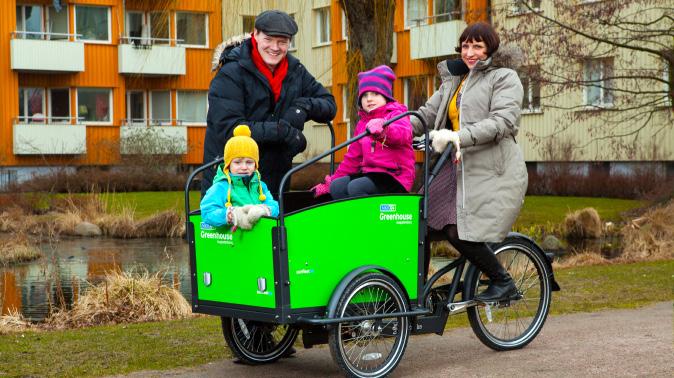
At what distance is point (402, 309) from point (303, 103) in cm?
151

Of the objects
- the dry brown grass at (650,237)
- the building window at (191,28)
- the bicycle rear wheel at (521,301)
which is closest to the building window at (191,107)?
the building window at (191,28)

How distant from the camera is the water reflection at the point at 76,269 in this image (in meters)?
12.2

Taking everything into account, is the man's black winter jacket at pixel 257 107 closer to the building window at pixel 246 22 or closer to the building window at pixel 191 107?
the building window at pixel 246 22

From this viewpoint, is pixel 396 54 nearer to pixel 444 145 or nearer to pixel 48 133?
pixel 48 133

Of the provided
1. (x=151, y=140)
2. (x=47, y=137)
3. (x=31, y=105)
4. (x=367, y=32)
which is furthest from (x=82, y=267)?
(x=31, y=105)

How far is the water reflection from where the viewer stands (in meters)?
12.2

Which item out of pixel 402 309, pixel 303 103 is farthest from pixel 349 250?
pixel 303 103

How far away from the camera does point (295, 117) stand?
23.0ft

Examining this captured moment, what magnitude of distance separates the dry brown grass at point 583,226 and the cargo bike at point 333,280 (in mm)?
14347

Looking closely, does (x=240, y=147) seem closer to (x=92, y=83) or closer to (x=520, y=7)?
(x=520, y=7)

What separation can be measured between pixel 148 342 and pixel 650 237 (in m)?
10.4

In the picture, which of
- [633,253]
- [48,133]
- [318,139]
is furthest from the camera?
[318,139]

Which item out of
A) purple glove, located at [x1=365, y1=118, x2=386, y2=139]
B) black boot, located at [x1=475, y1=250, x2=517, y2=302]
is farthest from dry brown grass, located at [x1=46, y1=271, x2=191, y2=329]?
purple glove, located at [x1=365, y1=118, x2=386, y2=139]

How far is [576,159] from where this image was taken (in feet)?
110
